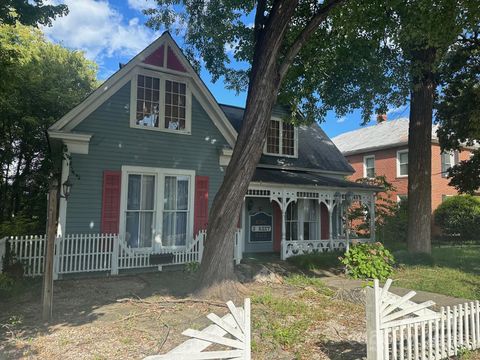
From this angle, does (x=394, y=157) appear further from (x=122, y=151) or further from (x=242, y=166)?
(x=242, y=166)

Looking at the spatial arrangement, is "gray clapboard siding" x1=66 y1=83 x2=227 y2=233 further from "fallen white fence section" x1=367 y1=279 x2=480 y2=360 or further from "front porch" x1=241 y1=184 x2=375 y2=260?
"fallen white fence section" x1=367 y1=279 x2=480 y2=360

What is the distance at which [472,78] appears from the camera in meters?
16.8

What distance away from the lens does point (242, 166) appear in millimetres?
7980

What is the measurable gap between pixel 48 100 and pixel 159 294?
13.0 m

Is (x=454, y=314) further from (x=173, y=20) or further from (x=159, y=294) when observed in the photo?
(x=173, y=20)

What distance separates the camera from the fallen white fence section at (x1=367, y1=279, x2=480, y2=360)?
14.7ft

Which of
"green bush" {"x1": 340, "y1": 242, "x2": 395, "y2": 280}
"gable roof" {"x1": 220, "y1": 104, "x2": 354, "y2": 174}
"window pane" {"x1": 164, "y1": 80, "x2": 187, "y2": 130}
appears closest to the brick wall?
"gable roof" {"x1": 220, "y1": 104, "x2": 354, "y2": 174}

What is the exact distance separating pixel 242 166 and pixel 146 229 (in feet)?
17.0

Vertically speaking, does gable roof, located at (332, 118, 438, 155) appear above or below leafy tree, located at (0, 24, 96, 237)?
above

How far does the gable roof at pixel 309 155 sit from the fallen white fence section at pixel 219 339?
44.4ft

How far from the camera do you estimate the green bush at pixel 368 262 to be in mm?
11180

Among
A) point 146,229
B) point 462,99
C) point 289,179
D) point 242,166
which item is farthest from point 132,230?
point 462,99

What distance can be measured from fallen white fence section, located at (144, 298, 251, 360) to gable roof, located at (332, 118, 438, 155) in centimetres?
2583

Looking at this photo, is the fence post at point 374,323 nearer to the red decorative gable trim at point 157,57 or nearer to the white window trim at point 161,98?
the white window trim at point 161,98
